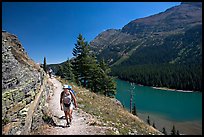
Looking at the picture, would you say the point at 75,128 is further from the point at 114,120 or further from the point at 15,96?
the point at 114,120

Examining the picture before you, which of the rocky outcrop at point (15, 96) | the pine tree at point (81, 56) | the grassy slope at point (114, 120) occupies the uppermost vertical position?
the pine tree at point (81, 56)

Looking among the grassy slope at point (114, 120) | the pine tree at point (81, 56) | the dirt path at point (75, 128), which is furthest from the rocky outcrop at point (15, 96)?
the pine tree at point (81, 56)

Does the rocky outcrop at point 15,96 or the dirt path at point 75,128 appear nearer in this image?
the rocky outcrop at point 15,96

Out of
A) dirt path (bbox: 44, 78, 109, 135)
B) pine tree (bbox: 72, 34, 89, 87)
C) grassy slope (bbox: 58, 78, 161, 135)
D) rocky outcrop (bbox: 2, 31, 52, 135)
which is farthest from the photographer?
pine tree (bbox: 72, 34, 89, 87)

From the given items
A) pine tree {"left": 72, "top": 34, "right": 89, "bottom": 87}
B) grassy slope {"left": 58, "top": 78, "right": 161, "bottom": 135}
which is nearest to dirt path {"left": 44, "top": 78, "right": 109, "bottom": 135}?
grassy slope {"left": 58, "top": 78, "right": 161, "bottom": 135}

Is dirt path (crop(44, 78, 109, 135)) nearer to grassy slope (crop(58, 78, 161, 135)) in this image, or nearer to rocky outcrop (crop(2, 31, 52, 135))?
grassy slope (crop(58, 78, 161, 135))

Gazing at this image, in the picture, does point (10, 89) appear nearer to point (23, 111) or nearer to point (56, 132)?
point (23, 111)

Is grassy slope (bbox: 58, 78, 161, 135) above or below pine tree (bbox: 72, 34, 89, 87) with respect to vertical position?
below

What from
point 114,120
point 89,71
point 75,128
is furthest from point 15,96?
point 89,71

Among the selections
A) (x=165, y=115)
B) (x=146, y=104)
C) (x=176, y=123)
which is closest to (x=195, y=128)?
(x=176, y=123)

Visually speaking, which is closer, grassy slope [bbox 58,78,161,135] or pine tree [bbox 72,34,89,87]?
grassy slope [bbox 58,78,161,135]

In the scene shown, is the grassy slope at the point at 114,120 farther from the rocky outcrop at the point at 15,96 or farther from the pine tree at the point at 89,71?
the pine tree at the point at 89,71

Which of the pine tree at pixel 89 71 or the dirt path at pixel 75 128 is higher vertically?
the pine tree at pixel 89 71

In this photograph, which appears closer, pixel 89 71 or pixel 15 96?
pixel 15 96
